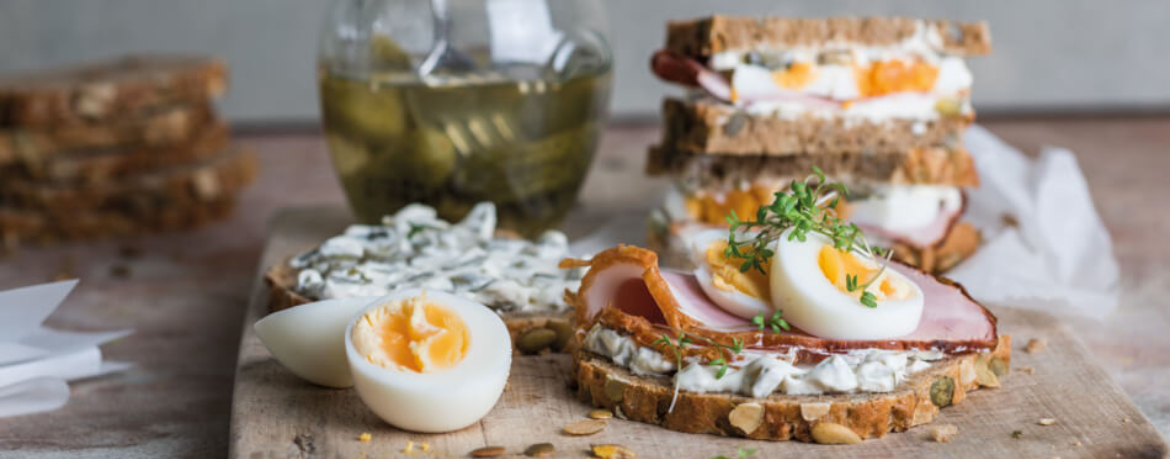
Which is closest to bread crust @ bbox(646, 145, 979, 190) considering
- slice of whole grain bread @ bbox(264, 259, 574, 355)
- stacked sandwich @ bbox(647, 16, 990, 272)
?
stacked sandwich @ bbox(647, 16, 990, 272)

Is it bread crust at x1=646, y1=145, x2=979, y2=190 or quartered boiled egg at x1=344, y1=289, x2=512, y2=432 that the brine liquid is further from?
quartered boiled egg at x1=344, y1=289, x2=512, y2=432

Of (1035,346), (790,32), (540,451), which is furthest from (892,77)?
(540,451)

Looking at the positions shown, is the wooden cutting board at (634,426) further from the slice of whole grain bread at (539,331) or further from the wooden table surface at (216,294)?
the wooden table surface at (216,294)

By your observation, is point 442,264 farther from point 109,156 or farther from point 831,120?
point 109,156

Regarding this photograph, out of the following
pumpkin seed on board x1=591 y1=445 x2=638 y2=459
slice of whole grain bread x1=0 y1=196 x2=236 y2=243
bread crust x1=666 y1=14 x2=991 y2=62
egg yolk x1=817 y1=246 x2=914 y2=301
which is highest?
bread crust x1=666 y1=14 x2=991 y2=62

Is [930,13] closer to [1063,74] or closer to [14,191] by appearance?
[1063,74]

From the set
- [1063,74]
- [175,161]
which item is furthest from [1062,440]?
[1063,74]
